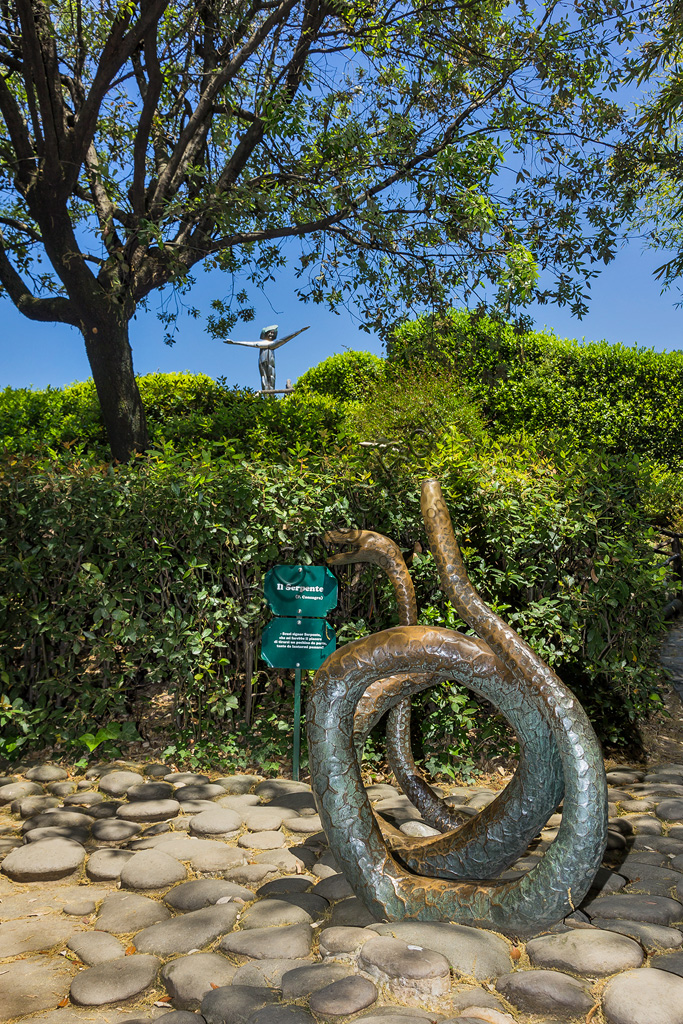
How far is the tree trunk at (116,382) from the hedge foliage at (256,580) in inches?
124

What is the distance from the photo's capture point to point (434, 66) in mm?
6391

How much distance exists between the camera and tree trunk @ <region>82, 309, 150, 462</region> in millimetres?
7684

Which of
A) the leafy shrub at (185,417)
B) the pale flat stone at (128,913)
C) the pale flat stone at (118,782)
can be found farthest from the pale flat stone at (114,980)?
the leafy shrub at (185,417)

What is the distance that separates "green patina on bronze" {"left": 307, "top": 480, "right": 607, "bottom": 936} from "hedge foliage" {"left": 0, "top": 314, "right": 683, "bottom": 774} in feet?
5.29

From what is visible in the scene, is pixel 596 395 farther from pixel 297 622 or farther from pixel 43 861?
pixel 43 861

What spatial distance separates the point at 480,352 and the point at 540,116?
242 inches

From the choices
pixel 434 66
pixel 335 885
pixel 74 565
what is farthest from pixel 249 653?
pixel 434 66

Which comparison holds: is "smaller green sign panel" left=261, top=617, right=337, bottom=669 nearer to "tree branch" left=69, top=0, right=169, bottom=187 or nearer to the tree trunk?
the tree trunk

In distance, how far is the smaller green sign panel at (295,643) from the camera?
162 inches

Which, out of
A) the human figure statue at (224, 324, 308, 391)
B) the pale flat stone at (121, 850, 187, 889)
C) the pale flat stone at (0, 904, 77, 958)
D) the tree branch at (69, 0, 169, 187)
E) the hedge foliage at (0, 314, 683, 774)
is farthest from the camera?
the human figure statue at (224, 324, 308, 391)

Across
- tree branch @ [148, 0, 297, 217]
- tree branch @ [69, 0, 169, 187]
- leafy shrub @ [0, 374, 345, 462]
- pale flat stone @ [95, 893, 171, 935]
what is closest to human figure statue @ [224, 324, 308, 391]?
leafy shrub @ [0, 374, 345, 462]

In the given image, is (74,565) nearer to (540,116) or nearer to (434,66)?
(434,66)

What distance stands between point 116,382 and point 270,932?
657cm

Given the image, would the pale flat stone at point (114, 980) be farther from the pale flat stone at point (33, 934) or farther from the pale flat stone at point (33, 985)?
the pale flat stone at point (33, 934)
